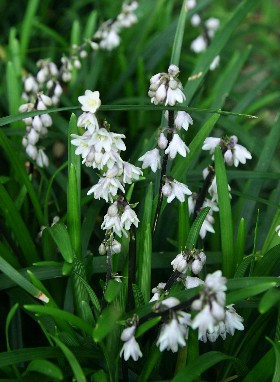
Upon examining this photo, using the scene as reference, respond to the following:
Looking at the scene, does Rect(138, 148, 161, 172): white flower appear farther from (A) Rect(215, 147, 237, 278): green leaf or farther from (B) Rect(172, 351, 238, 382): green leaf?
(B) Rect(172, 351, 238, 382): green leaf

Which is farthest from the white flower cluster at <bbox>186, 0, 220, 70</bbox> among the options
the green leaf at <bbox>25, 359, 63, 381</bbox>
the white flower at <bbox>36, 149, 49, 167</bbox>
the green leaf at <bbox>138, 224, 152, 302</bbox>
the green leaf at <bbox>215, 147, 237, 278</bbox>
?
the green leaf at <bbox>25, 359, 63, 381</bbox>

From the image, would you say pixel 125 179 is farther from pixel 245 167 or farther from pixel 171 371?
pixel 245 167

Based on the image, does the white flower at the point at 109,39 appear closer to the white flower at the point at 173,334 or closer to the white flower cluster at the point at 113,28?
the white flower cluster at the point at 113,28

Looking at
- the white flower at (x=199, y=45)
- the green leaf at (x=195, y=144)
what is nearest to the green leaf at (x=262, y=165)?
the green leaf at (x=195, y=144)

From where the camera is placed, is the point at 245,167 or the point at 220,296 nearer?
the point at 220,296

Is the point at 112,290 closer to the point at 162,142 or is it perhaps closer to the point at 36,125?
the point at 162,142

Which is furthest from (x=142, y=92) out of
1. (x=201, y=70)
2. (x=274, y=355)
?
(x=274, y=355)
